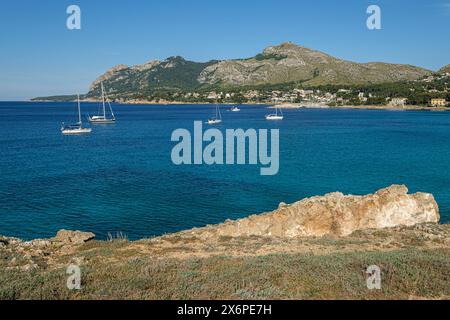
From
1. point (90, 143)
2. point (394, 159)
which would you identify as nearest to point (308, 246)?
point (394, 159)

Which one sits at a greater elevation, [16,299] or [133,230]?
[16,299]

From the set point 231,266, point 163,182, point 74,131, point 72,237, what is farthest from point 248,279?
point 74,131

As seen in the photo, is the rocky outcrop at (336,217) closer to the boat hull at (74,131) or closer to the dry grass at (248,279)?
the dry grass at (248,279)

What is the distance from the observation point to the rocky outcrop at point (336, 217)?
21016 millimetres

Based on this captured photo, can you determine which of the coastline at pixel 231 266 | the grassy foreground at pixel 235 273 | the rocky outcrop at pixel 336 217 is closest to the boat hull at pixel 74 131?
the coastline at pixel 231 266

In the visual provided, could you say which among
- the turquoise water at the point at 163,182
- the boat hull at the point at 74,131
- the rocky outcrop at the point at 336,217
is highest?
the boat hull at the point at 74,131

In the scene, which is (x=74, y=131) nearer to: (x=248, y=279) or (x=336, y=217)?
(x=336, y=217)

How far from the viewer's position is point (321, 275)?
10875mm

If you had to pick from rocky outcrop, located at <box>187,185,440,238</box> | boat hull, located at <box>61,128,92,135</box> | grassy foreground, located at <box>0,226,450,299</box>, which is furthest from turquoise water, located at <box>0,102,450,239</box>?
boat hull, located at <box>61,128,92,135</box>

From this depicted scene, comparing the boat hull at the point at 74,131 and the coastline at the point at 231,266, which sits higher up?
the boat hull at the point at 74,131

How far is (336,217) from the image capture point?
70.9 feet

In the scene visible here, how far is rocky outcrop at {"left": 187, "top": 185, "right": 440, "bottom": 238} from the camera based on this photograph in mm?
21016
